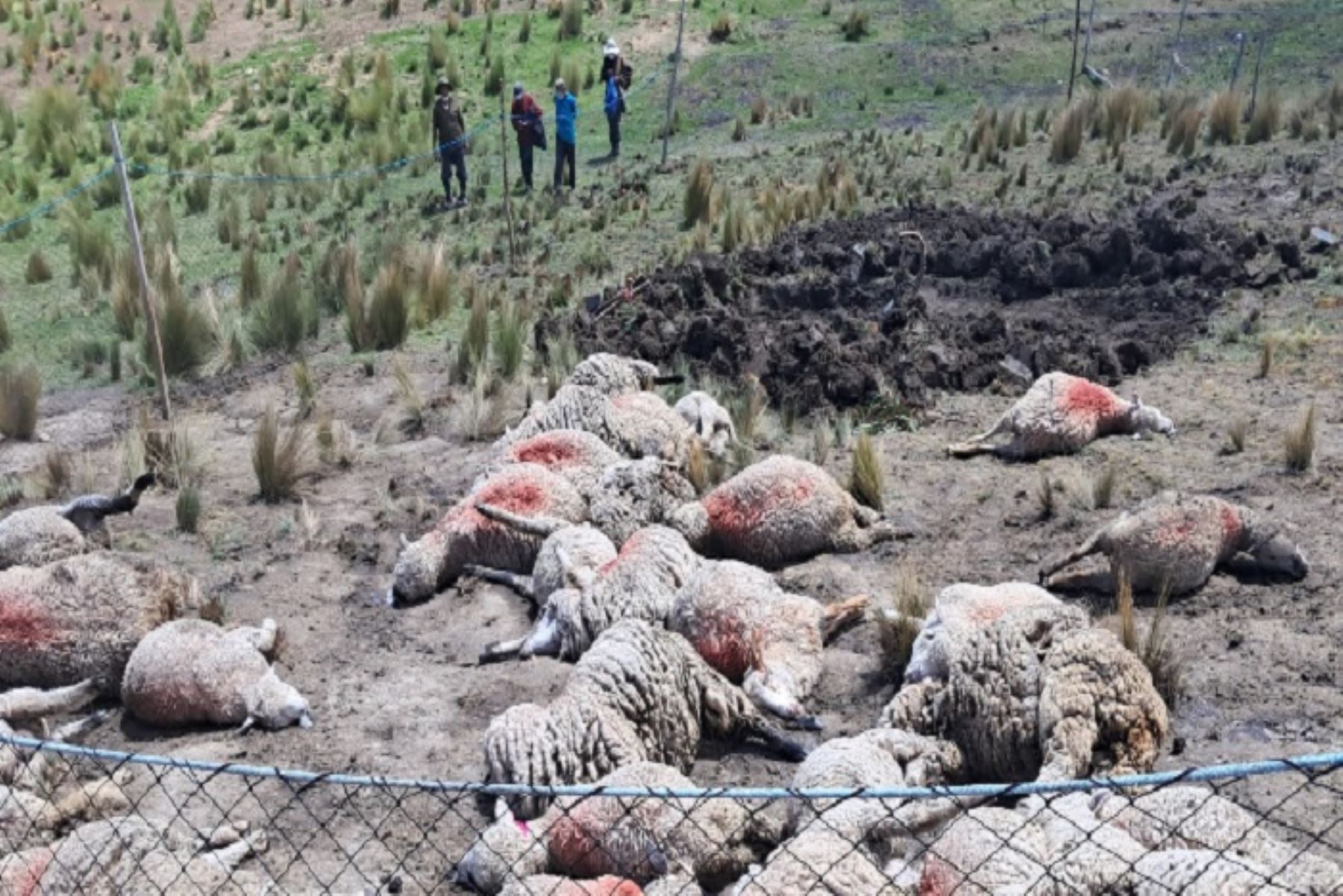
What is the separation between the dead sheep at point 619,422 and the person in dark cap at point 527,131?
31.8ft

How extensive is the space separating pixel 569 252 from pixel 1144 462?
8.40m

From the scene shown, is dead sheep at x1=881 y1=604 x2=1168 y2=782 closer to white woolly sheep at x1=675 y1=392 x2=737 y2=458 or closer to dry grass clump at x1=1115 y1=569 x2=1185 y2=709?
dry grass clump at x1=1115 y1=569 x2=1185 y2=709

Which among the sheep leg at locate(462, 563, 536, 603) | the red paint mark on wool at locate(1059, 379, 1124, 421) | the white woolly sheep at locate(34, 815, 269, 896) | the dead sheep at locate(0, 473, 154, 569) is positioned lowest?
the sheep leg at locate(462, 563, 536, 603)

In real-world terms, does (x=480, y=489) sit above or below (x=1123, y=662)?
below

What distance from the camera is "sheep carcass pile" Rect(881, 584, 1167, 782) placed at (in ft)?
20.7

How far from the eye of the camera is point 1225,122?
1858 cm

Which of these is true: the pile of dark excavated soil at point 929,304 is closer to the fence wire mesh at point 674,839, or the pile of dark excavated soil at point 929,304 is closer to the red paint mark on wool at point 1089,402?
the red paint mark on wool at point 1089,402

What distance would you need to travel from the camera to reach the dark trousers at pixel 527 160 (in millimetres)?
20172

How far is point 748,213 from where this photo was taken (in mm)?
17422

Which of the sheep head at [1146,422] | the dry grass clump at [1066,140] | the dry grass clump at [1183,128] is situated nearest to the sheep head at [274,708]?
the sheep head at [1146,422]

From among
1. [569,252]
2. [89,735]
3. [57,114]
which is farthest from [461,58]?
[89,735]

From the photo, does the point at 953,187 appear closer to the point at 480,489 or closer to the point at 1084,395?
the point at 1084,395

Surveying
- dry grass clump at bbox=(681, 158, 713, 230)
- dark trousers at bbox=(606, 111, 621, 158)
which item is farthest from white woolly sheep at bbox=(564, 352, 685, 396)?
dark trousers at bbox=(606, 111, 621, 158)

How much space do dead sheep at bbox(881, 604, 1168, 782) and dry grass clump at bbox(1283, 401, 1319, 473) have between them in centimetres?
347
